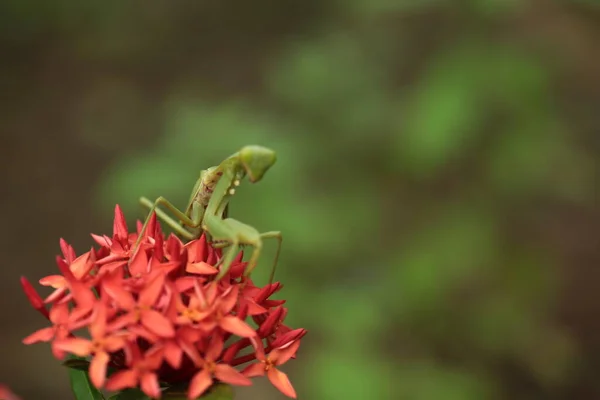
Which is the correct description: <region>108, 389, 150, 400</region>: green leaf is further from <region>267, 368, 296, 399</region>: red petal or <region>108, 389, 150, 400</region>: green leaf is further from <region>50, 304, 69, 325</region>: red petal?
<region>267, 368, 296, 399</region>: red petal

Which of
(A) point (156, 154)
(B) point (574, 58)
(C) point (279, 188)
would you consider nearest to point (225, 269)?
(C) point (279, 188)

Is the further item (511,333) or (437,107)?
(511,333)

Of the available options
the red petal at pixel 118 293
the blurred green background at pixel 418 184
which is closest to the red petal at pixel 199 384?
the red petal at pixel 118 293

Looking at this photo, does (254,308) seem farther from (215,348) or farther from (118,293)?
(118,293)

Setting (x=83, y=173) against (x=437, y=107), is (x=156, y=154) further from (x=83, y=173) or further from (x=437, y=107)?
(x=83, y=173)

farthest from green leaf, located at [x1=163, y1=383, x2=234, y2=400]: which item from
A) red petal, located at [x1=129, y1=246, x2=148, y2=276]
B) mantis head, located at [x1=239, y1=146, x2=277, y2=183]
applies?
mantis head, located at [x1=239, y1=146, x2=277, y2=183]
